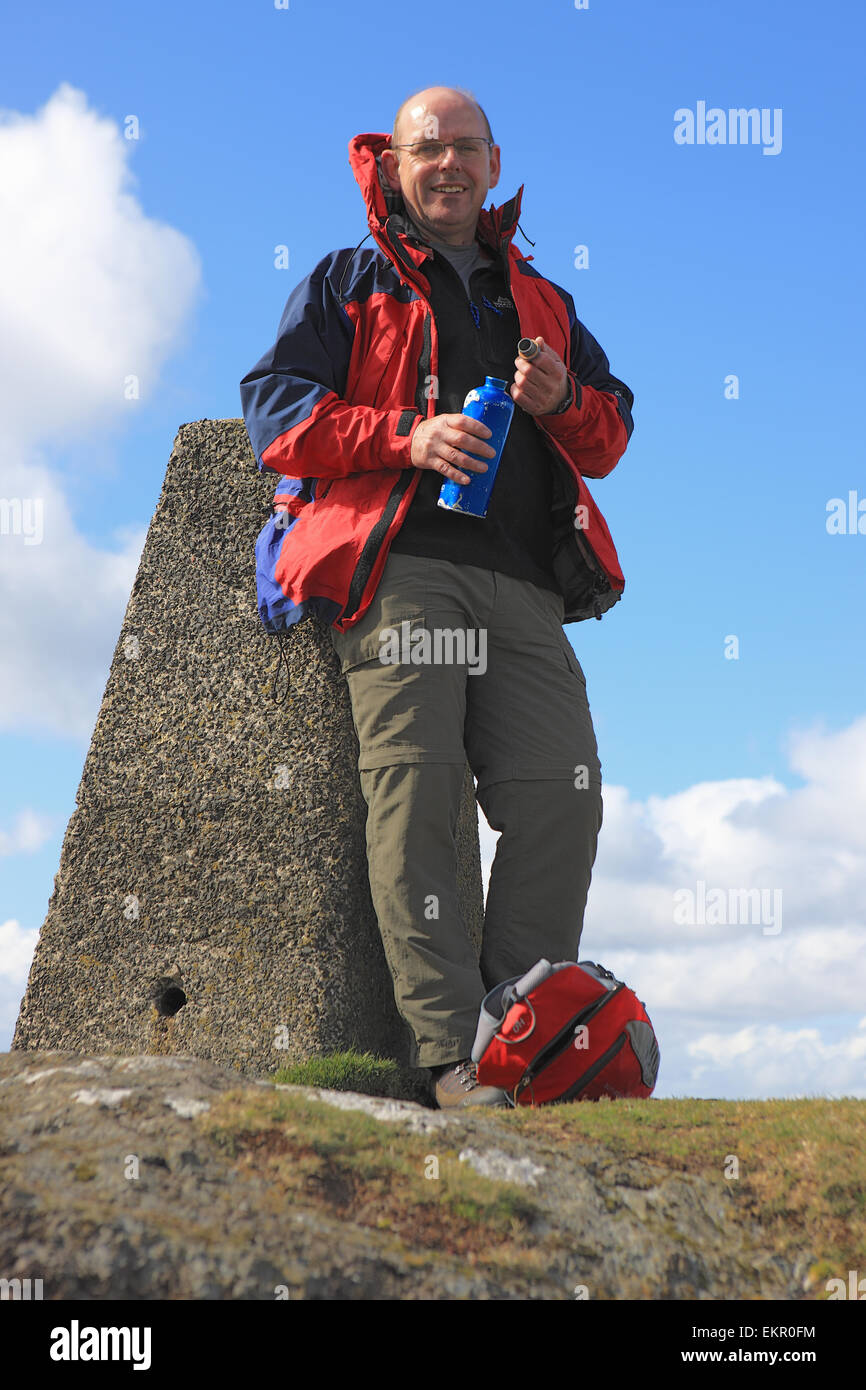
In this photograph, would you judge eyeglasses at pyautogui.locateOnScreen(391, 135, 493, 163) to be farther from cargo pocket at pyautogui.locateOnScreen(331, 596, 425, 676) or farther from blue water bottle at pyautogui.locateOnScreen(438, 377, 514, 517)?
cargo pocket at pyautogui.locateOnScreen(331, 596, 425, 676)

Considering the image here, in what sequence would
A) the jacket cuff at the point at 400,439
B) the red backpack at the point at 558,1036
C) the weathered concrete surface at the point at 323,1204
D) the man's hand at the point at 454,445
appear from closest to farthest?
the weathered concrete surface at the point at 323,1204, the red backpack at the point at 558,1036, the man's hand at the point at 454,445, the jacket cuff at the point at 400,439

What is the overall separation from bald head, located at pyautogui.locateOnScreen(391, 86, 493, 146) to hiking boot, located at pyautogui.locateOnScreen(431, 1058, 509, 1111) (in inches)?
127

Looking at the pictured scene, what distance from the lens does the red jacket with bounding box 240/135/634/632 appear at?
3.88 m

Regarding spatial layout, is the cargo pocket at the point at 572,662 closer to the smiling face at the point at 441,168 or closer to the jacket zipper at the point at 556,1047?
the jacket zipper at the point at 556,1047

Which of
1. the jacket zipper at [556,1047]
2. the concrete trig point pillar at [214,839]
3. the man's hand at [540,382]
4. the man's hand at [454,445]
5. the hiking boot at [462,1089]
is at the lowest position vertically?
the hiking boot at [462,1089]

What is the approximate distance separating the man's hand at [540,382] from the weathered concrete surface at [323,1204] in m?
2.39

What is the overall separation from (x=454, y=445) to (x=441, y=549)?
39 centimetres

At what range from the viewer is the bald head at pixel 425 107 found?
167 inches

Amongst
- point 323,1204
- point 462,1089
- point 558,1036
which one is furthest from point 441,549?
point 323,1204

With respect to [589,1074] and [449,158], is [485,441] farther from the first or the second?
[589,1074]

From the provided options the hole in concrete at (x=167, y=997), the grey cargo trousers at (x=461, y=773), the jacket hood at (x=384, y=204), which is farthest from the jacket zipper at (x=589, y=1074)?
the jacket hood at (x=384, y=204)
